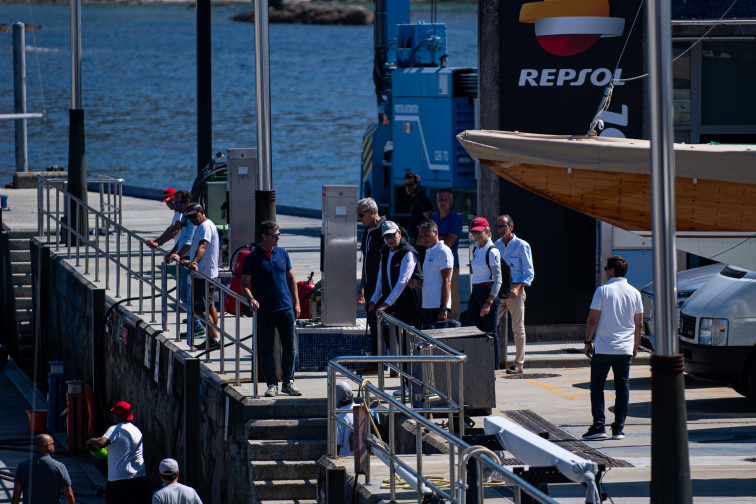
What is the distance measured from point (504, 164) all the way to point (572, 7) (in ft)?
13.3

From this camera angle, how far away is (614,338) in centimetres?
1196

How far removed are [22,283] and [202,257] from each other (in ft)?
38.0

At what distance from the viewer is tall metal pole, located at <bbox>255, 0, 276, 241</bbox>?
1388 centimetres

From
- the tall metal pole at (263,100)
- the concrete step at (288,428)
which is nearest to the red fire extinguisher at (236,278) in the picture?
the tall metal pole at (263,100)

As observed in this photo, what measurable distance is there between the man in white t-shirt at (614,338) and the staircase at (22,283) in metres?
16.5

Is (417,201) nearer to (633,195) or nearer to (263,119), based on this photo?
(263,119)

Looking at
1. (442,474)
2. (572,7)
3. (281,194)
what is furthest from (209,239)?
(281,194)

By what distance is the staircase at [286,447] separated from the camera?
41.2 ft

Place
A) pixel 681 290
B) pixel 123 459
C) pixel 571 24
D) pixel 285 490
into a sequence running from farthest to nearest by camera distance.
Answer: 1. pixel 571 24
2. pixel 681 290
3. pixel 123 459
4. pixel 285 490

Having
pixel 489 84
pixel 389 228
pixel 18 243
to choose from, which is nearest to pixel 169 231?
pixel 489 84

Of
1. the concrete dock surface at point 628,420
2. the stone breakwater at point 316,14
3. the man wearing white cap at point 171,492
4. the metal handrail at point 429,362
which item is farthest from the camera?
the stone breakwater at point 316,14

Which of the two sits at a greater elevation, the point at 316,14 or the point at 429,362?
the point at 316,14

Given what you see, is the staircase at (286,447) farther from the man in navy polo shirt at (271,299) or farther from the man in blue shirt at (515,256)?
the man in blue shirt at (515,256)

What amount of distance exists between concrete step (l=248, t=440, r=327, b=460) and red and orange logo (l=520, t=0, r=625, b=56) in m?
6.82
